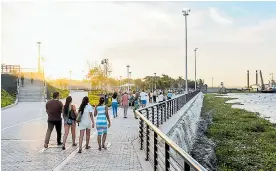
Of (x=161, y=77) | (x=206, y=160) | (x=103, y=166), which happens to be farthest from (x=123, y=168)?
(x=161, y=77)

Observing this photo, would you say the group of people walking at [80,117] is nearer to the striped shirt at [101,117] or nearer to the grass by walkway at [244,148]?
the striped shirt at [101,117]

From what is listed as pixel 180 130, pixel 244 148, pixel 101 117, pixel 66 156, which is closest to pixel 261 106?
pixel 244 148

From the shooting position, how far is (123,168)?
8820mm

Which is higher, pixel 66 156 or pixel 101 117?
pixel 101 117

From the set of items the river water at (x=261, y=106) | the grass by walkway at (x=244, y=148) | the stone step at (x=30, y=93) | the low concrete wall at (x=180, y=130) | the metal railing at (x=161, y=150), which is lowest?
the river water at (x=261, y=106)

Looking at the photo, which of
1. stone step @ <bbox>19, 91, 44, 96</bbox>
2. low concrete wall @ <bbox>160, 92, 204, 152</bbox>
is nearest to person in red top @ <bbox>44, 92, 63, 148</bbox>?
low concrete wall @ <bbox>160, 92, 204, 152</bbox>

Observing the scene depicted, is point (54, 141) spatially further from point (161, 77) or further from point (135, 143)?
point (161, 77)

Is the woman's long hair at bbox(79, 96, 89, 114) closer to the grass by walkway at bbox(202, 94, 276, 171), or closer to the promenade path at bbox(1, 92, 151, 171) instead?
the promenade path at bbox(1, 92, 151, 171)

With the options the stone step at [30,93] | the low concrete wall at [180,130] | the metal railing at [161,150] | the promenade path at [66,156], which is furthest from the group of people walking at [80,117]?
the stone step at [30,93]

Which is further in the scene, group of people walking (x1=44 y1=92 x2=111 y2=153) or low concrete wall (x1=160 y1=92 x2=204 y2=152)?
low concrete wall (x1=160 y1=92 x2=204 y2=152)

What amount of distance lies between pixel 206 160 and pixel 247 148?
423cm

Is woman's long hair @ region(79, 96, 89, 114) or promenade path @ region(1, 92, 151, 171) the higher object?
woman's long hair @ region(79, 96, 89, 114)

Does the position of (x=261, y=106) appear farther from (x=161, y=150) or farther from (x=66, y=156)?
(x=161, y=150)

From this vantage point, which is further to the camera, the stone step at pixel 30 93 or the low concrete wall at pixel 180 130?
the stone step at pixel 30 93
